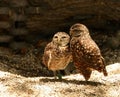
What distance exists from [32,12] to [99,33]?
1.58m

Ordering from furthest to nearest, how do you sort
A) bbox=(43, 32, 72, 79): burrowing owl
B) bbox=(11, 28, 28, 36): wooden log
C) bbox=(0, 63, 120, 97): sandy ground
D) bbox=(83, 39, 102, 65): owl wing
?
bbox=(11, 28, 28, 36): wooden log
bbox=(43, 32, 72, 79): burrowing owl
bbox=(83, 39, 102, 65): owl wing
bbox=(0, 63, 120, 97): sandy ground

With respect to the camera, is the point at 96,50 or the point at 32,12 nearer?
the point at 96,50

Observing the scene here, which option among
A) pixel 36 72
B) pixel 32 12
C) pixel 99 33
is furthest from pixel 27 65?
pixel 99 33

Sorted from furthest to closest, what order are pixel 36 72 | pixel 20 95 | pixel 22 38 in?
1. pixel 22 38
2. pixel 36 72
3. pixel 20 95

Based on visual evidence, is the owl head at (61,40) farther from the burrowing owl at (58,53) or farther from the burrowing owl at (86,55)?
the burrowing owl at (86,55)

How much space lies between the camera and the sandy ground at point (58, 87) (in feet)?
20.6

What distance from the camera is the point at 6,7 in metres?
9.12

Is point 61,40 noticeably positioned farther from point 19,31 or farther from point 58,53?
point 19,31

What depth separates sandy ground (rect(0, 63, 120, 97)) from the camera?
20.6 feet

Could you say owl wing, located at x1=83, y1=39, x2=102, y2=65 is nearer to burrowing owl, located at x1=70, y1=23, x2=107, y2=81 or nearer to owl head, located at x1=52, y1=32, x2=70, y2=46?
burrowing owl, located at x1=70, y1=23, x2=107, y2=81

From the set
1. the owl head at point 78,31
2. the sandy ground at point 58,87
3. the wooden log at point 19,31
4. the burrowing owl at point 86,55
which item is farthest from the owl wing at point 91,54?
the wooden log at point 19,31

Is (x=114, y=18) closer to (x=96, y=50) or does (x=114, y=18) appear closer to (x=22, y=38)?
(x=22, y=38)

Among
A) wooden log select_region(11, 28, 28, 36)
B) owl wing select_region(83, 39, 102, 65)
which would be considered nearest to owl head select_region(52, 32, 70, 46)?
owl wing select_region(83, 39, 102, 65)

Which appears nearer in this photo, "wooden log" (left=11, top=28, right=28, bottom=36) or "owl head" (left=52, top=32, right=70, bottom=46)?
"owl head" (left=52, top=32, right=70, bottom=46)
